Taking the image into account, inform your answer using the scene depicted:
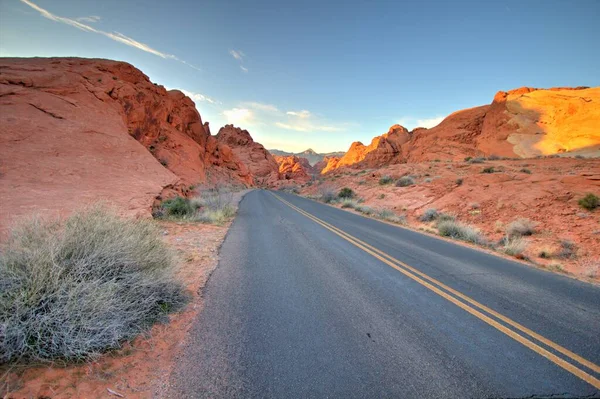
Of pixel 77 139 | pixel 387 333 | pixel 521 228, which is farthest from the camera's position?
pixel 77 139

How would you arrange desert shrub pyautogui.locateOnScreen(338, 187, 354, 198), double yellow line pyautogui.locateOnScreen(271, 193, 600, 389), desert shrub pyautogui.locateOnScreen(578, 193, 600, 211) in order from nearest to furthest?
double yellow line pyautogui.locateOnScreen(271, 193, 600, 389) < desert shrub pyautogui.locateOnScreen(578, 193, 600, 211) < desert shrub pyautogui.locateOnScreen(338, 187, 354, 198)

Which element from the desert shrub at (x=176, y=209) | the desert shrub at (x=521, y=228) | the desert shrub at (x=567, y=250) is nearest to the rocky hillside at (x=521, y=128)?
the desert shrub at (x=521, y=228)

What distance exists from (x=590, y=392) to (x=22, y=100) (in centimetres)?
1864

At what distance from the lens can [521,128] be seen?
35438 mm

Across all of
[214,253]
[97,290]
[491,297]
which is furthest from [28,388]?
[491,297]

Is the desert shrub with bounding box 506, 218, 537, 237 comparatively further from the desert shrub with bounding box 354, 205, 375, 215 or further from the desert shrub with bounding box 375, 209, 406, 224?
the desert shrub with bounding box 354, 205, 375, 215

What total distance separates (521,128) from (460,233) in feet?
122

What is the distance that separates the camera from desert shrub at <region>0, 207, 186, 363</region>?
195 cm

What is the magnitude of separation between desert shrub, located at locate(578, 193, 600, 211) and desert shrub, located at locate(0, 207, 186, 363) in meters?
14.2

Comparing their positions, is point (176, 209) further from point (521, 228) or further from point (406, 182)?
point (406, 182)

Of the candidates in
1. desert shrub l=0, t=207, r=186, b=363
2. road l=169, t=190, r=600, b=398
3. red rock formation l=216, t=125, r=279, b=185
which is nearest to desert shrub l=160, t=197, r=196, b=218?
road l=169, t=190, r=600, b=398

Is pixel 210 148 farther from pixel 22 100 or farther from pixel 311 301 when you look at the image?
pixel 311 301

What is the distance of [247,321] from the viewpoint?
9.69 ft

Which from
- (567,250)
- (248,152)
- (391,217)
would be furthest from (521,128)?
(248,152)
